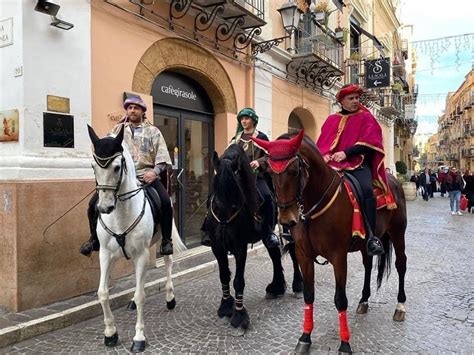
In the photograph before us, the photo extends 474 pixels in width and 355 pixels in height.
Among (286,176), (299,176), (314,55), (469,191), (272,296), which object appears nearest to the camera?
(286,176)

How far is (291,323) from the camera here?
4.26 metres

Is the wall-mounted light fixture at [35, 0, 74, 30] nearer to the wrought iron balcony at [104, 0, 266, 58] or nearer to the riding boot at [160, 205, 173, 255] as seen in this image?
the wrought iron balcony at [104, 0, 266, 58]

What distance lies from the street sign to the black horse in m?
12.7

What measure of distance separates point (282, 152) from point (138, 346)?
7.79ft

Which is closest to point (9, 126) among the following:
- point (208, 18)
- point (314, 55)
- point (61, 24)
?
point (61, 24)

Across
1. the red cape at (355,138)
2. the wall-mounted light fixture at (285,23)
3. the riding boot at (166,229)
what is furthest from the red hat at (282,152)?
the wall-mounted light fixture at (285,23)

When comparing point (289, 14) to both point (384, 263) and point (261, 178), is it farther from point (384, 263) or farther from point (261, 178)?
point (384, 263)

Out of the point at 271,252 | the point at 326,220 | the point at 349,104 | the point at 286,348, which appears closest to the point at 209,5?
the point at 349,104

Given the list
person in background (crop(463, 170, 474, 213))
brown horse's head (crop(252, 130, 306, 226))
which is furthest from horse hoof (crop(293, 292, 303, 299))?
person in background (crop(463, 170, 474, 213))

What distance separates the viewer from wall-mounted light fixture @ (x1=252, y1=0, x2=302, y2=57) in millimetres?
9266

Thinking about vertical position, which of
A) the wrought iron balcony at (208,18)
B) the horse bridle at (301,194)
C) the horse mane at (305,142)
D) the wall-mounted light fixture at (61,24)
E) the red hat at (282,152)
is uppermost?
the wrought iron balcony at (208,18)

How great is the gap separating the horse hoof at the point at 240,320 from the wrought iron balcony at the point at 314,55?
8.24 metres

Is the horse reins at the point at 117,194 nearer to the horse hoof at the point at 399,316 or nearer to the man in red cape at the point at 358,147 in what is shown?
the man in red cape at the point at 358,147

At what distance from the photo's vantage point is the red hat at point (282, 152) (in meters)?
2.94
